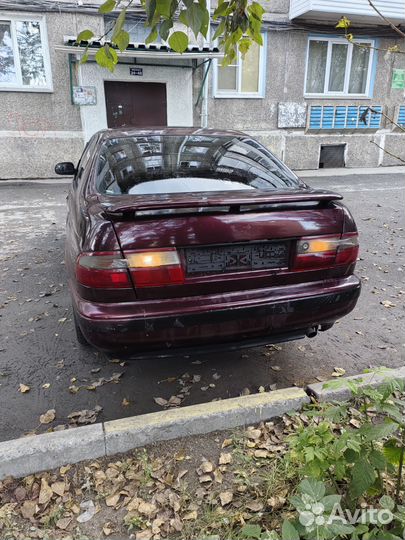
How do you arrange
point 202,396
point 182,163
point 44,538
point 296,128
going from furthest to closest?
point 296,128 → point 182,163 → point 202,396 → point 44,538

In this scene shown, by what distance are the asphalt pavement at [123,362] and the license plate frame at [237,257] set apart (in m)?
0.93

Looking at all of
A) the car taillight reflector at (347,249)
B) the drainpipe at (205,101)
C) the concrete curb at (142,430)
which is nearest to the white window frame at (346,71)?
the drainpipe at (205,101)

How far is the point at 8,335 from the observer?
11.3 feet

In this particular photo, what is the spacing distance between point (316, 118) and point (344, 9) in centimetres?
287

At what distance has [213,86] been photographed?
11641 millimetres

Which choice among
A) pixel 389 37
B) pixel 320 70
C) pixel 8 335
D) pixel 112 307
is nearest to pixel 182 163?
pixel 112 307

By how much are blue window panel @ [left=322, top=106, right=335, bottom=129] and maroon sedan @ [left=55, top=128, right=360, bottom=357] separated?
11256mm

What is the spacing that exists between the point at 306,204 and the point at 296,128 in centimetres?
1114

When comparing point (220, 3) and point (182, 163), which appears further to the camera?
point (182, 163)

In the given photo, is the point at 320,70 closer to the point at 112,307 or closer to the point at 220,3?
the point at 220,3

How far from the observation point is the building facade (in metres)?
10.3

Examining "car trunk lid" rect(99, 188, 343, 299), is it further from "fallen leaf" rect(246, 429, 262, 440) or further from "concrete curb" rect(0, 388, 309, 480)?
"fallen leaf" rect(246, 429, 262, 440)

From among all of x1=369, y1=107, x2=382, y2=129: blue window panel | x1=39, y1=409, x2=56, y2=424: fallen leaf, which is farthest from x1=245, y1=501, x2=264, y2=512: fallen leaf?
x1=369, y1=107, x2=382, y2=129: blue window panel

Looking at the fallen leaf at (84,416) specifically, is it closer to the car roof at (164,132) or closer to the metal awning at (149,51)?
the car roof at (164,132)
